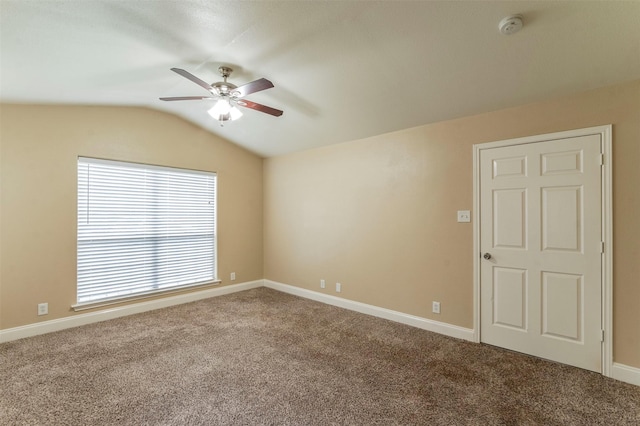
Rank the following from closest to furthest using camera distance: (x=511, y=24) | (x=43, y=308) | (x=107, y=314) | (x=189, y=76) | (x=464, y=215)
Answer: (x=511, y=24) < (x=189, y=76) < (x=464, y=215) < (x=43, y=308) < (x=107, y=314)

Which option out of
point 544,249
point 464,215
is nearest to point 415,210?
point 464,215

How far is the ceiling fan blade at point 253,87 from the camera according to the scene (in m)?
2.22

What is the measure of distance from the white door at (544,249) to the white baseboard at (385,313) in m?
0.25

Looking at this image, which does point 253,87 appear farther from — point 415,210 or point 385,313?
point 385,313

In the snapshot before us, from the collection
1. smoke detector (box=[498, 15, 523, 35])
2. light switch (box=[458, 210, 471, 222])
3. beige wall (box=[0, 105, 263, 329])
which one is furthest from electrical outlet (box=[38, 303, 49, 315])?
smoke detector (box=[498, 15, 523, 35])

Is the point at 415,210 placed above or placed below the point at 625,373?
above

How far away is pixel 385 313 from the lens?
3.81m

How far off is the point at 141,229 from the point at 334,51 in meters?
3.50

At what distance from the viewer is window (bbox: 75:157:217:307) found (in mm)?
3650

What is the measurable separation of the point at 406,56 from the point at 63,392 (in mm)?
3713

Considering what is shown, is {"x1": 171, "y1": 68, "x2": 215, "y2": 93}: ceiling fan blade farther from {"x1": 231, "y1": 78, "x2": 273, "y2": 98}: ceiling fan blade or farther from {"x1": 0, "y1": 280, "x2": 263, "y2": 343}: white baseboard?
{"x1": 0, "y1": 280, "x2": 263, "y2": 343}: white baseboard

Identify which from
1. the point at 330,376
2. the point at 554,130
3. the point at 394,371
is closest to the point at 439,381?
the point at 394,371

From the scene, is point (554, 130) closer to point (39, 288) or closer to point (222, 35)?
point (222, 35)

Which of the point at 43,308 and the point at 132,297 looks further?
the point at 132,297
